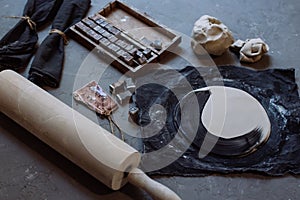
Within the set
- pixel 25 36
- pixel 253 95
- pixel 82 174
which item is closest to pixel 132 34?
pixel 25 36

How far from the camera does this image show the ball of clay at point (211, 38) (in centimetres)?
217

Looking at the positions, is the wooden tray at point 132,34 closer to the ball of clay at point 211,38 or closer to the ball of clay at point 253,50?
the ball of clay at point 211,38

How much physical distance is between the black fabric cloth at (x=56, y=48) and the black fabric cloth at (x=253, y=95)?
385mm

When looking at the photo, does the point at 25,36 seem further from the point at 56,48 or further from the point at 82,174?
the point at 82,174

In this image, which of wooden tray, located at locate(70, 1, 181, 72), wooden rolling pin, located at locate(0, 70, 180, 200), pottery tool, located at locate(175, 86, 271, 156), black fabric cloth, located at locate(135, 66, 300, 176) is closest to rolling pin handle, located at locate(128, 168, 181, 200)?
wooden rolling pin, located at locate(0, 70, 180, 200)

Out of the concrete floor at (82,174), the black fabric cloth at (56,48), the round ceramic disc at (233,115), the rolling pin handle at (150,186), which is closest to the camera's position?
the rolling pin handle at (150,186)

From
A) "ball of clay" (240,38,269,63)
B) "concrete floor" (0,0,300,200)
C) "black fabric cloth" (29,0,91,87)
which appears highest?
"ball of clay" (240,38,269,63)

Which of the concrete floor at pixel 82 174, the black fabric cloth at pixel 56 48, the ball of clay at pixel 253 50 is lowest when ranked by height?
the concrete floor at pixel 82 174

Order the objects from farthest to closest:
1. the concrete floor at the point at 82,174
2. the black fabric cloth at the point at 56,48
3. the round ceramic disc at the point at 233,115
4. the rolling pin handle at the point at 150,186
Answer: the black fabric cloth at the point at 56,48, the round ceramic disc at the point at 233,115, the concrete floor at the point at 82,174, the rolling pin handle at the point at 150,186

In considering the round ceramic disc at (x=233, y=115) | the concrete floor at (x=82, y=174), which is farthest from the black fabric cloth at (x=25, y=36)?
the round ceramic disc at (x=233, y=115)

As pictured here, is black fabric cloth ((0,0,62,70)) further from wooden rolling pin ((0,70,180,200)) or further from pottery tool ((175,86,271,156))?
pottery tool ((175,86,271,156))

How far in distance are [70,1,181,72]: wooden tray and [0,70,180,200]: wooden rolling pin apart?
1.39 feet

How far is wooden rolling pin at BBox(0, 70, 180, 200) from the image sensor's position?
167 centimetres

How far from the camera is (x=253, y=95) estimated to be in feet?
6.75
